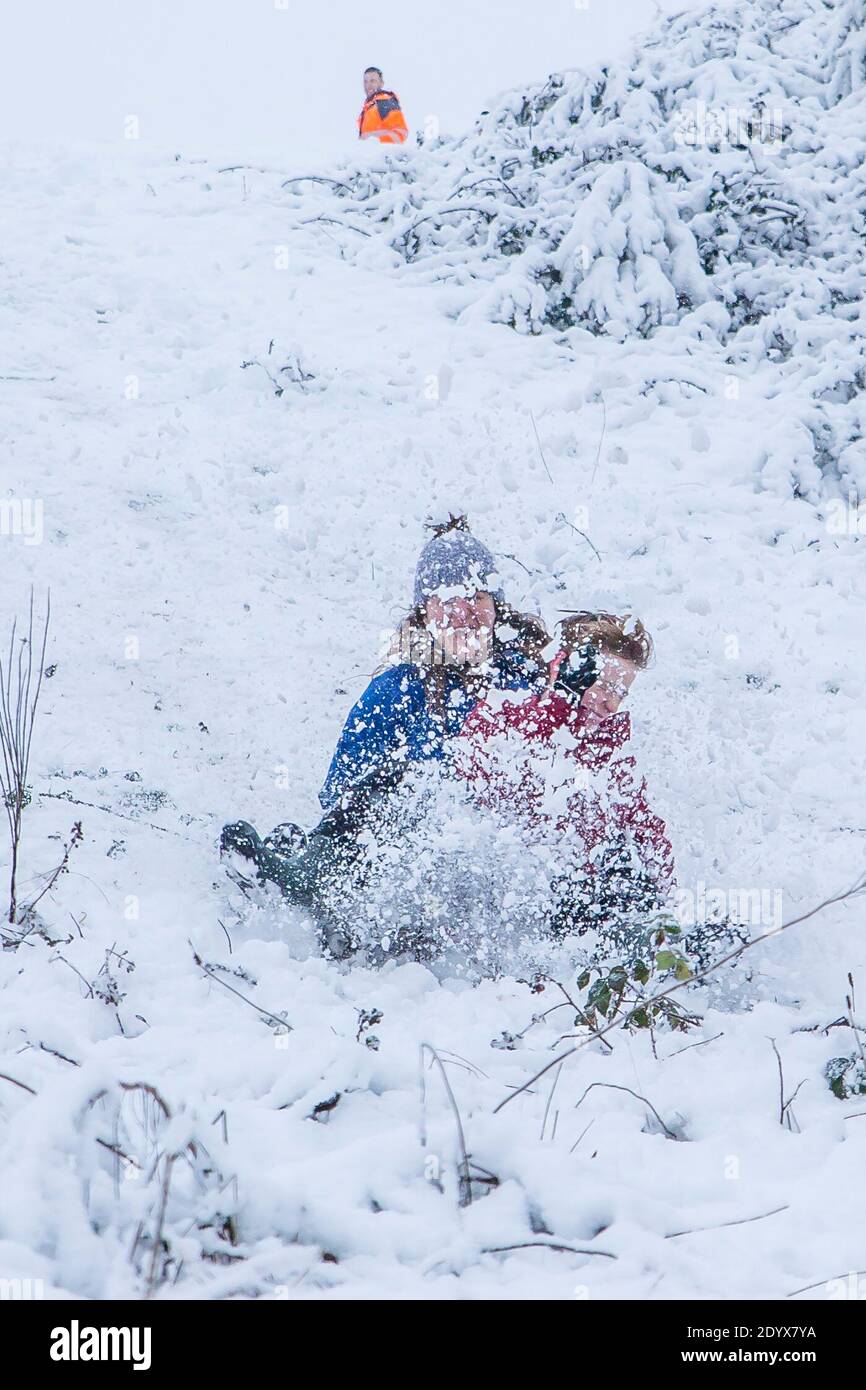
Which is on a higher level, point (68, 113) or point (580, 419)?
point (68, 113)

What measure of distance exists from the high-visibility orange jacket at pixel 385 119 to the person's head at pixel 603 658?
10.7 meters

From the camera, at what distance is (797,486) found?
265 inches

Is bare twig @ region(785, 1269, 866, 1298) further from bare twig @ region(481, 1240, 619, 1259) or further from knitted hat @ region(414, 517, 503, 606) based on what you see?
knitted hat @ region(414, 517, 503, 606)

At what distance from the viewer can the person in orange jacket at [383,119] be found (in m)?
12.4

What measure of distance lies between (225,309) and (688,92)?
197 inches

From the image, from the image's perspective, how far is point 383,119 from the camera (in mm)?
12375

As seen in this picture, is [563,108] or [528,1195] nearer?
[528,1195]

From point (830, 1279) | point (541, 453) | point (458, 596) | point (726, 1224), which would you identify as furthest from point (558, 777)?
point (541, 453)

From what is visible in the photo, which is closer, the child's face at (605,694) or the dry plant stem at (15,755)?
the dry plant stem at (15,755)

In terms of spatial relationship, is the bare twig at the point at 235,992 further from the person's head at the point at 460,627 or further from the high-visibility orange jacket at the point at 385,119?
the high-visibility orange jacket at the point at 385,119

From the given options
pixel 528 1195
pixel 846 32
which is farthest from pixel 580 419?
pixel 528 1195

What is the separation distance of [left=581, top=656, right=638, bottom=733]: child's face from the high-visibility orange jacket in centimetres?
1092

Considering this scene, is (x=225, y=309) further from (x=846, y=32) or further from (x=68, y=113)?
(x=68, y=113)

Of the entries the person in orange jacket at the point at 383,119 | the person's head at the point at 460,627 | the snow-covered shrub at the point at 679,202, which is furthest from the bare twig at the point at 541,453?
the person in orange jacket at the point at 383,119
